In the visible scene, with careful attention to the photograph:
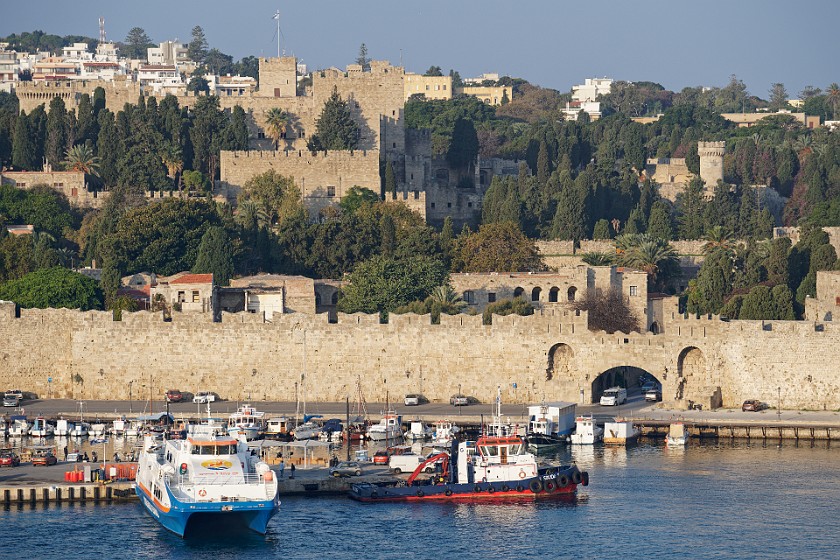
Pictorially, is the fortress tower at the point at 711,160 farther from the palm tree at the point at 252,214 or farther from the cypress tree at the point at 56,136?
the cypress tree at the point at 56,136

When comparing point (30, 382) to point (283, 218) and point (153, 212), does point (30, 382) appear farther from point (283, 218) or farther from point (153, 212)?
point (283, 218)

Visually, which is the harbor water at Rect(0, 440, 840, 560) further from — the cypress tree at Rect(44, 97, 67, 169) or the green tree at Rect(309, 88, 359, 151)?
the cypress tree at Rect(44, 97, 67, 169)

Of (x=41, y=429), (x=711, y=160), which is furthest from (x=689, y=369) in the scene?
(x=711, y=160)

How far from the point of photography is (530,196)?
116125 mm

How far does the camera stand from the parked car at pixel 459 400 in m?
79.5

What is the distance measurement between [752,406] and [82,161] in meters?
47.7

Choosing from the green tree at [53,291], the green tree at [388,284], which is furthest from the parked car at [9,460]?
the green tree at [388,284]

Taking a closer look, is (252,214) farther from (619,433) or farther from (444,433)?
(619,433)

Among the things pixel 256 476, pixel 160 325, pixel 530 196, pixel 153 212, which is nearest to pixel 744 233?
pixel 530 196

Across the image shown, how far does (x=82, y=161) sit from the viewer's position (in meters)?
113

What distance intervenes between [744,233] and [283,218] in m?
26.2

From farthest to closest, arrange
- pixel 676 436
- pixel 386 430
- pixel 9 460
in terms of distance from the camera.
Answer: pixel 386 430, pixel 676 436, pixel 9 460

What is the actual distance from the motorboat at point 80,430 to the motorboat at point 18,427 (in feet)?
5.49

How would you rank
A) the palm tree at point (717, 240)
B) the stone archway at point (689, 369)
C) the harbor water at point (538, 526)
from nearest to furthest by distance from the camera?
the harbor water at point (538, 526) < the stone archway at point (689, 369) < the palm tree at point (717, 240)
